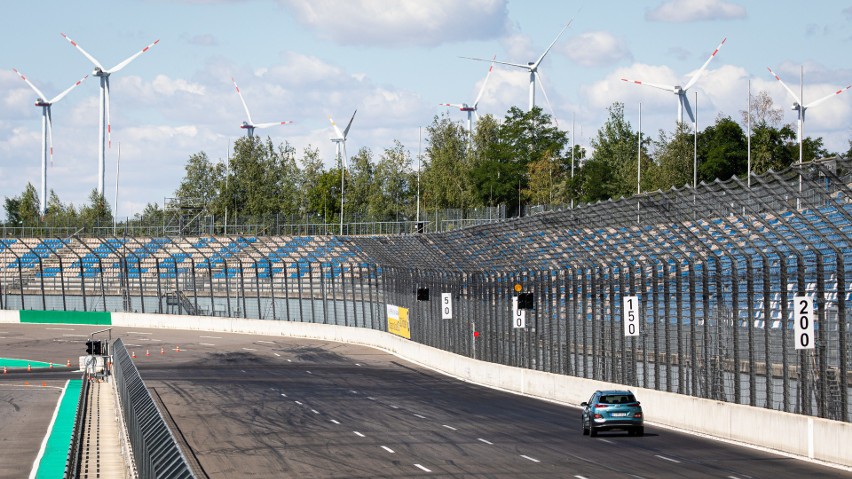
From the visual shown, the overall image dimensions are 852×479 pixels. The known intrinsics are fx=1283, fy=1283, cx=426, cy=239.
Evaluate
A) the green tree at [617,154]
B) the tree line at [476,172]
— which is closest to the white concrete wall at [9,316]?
the tree line at [476,172]

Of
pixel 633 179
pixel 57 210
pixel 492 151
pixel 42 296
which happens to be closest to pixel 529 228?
pixel 42 296

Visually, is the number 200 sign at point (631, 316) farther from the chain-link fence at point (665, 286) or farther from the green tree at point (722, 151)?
the green tree at point (722, 151)

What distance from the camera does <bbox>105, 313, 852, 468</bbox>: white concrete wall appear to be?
2781cm

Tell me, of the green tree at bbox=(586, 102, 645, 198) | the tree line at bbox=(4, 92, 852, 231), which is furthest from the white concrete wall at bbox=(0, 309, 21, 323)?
the green tree at bbox=(586, 102, 645, 198)

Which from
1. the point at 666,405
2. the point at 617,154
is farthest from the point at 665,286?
the point at 617,154

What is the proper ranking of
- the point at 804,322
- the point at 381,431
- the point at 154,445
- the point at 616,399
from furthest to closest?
the point at 381,431
the point at 616,399
the point at 804,322
the point at 154,445

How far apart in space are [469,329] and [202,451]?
92.2ft

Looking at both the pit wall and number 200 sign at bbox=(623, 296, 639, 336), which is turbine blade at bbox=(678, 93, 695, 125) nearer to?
the pit wall

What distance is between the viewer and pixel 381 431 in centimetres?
3459

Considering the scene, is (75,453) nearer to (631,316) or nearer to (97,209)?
(631,316)

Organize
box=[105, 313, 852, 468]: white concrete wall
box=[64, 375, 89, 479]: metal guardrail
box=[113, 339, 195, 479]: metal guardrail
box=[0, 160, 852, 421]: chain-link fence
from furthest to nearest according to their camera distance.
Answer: box=[0, 160, 852, 421]: chain-link fence
box=[105, 313, 852, 468]: white concrete wall
box=[64, 375, 89, 479]: metal guardrail
box=[113, 339, 195, 479]: metal guardrail

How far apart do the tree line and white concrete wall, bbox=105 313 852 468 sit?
2343 cm

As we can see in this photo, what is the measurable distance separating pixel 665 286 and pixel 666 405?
11.2ft

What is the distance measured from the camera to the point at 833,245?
2820 cm
